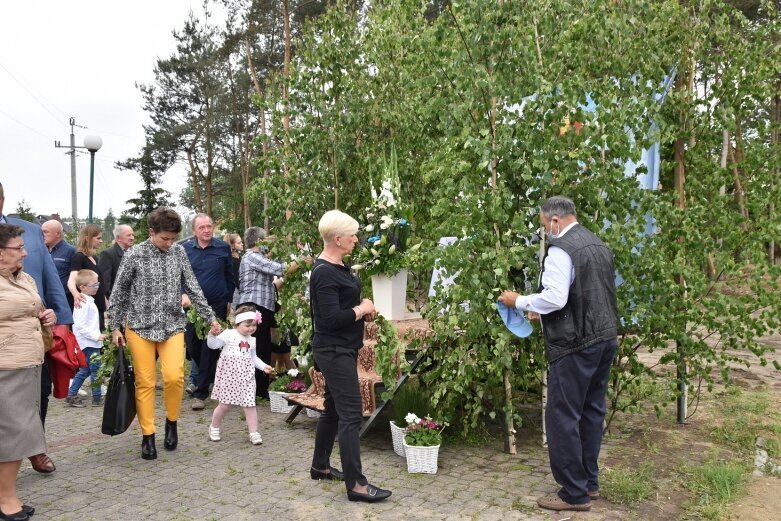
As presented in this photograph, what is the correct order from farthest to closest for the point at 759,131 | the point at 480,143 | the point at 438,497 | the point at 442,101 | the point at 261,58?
the point at 261,58
the point at 759,131
the point at 442,101
the point at 480,143
the point at 438,497

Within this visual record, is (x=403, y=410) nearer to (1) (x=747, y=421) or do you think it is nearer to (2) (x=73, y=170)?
(1) (x=747, y=421)

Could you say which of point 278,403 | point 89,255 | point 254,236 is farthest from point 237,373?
point 89,255

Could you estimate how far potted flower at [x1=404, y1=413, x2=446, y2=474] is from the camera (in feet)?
17.0

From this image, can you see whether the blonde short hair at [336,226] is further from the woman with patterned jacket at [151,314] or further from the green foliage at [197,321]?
the green foliage at [197,321]

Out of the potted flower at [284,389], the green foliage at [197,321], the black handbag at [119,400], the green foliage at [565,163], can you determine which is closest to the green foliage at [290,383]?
the potted flower at [284,389]

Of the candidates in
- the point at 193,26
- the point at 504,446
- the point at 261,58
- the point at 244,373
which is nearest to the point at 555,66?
the point at 504,446

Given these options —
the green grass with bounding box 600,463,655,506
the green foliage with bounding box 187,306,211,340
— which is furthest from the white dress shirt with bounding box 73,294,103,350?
the green grass with bounding box 600,463,655,506

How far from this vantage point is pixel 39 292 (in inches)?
197

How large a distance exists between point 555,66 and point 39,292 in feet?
13.4

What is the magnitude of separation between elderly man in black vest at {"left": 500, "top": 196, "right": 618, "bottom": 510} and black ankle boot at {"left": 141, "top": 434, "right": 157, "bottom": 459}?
296 centimetres

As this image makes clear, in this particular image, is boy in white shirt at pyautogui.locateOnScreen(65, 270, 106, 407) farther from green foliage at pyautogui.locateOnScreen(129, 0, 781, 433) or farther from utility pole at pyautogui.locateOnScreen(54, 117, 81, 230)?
utility pole at pyautogui.locateOnScreen(54, 117, 81, 230)

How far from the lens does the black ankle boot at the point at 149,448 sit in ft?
18.3

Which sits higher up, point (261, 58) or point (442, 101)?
point (261, 58)

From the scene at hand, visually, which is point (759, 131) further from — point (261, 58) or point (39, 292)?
point (261, 58)
